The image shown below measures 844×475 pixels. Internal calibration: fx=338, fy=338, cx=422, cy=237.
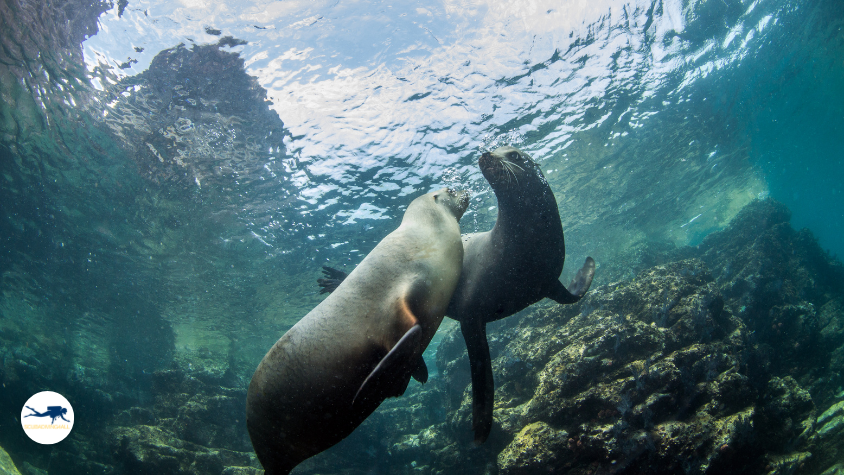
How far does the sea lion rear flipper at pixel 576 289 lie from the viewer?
4.04 meters

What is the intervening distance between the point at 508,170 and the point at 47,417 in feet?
66.9

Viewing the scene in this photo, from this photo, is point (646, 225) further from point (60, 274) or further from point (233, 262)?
point (60, 274)

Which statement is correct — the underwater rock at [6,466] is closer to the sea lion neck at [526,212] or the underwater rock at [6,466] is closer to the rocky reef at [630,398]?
the rocky reef at [630,398]

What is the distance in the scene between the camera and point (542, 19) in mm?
8195

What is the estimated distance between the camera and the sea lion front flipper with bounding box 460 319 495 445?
3289mm

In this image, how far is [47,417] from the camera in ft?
44.2

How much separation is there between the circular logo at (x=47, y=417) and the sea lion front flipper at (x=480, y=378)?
59.0 feet

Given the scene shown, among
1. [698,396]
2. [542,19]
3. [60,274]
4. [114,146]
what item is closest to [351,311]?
[698,396]

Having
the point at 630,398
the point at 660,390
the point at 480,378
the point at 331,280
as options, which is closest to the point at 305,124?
the point at 331,280

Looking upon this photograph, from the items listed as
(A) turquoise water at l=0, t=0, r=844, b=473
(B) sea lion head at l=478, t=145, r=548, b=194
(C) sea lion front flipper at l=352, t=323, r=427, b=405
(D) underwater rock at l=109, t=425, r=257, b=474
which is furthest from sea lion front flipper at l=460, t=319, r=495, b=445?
(D) underwater rock at l=109, t=425, r=257, b=474

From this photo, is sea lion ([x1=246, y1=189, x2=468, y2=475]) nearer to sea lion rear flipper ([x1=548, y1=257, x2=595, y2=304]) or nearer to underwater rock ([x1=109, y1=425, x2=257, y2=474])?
sea lion rear flipper ([x1=548, y1=257, x2=595, y2=304])

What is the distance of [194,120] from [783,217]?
23463mm

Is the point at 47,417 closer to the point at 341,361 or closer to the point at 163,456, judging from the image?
the point at 163,456

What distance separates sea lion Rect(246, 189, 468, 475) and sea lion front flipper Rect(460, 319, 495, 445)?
4.75 ft
